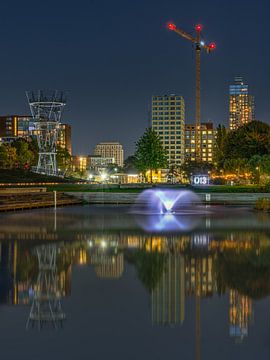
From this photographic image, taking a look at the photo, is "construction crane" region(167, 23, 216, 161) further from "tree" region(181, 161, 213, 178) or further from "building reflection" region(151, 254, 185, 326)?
"building reflection" region(151, 254, 185, 326)

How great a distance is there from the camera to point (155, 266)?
54.0 feet

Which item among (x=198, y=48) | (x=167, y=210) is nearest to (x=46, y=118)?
(x=167, y=210)

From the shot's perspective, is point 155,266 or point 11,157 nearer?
point 155,266

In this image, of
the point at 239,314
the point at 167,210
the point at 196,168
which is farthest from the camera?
the point at 196,168

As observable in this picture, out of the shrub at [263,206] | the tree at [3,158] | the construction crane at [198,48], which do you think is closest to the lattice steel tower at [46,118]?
the tree at [3,158]

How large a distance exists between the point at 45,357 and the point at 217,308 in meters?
4.16

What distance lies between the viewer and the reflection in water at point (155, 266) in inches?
456

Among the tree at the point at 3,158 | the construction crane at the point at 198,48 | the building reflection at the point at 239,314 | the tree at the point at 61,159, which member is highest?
the construction crane at the point at 198,48

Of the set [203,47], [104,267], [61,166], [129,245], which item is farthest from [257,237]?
[203,47]

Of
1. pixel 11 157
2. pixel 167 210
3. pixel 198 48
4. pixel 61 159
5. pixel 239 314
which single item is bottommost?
pixel 239 314

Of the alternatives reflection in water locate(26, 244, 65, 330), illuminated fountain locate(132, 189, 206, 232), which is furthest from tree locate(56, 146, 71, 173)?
reflection in water locate(26, 244, 65, 330)

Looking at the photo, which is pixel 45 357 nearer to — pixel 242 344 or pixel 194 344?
pixel 194 344

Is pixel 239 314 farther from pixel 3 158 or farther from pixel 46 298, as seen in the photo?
pixel 3 158

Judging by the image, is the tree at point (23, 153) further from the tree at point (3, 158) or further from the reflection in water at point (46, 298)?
the reflection in water at point (46, 298)
